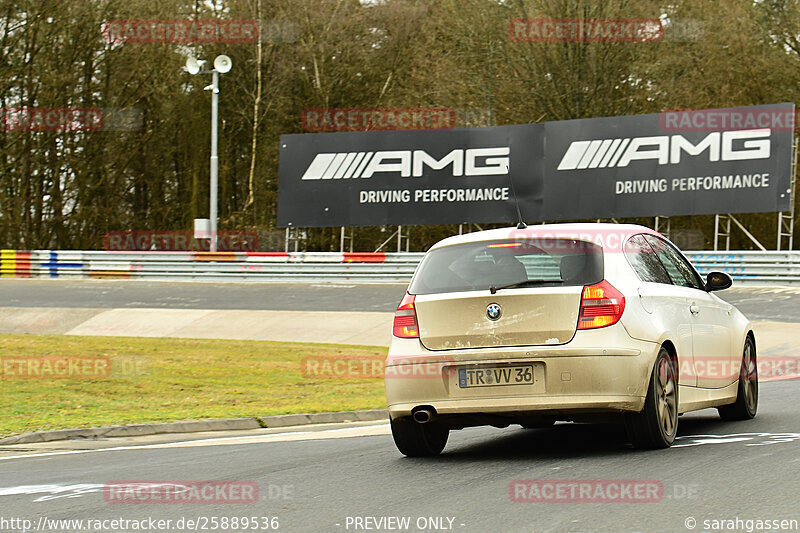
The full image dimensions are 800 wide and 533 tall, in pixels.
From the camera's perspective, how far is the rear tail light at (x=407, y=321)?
302 inches

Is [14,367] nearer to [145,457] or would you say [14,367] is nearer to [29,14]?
[145,457]

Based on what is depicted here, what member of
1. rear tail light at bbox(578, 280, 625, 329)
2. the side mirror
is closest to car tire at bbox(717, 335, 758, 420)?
the side mirror

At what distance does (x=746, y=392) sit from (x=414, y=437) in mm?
3192

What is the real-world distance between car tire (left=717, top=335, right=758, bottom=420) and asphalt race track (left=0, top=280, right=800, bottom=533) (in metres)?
0.13

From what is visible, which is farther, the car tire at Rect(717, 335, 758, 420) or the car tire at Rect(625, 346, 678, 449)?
the car tire at Rect(717, 335, 758, 420)

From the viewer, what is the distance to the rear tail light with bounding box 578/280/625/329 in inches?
287

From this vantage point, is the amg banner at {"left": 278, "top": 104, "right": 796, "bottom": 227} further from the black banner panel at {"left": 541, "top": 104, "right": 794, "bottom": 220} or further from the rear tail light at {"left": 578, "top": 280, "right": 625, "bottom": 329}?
the rear tail light at {"left": 578, "top": 280, "right": 625, "bottom": 329}

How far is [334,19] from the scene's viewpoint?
40.4 meters

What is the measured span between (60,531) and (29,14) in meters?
34.5

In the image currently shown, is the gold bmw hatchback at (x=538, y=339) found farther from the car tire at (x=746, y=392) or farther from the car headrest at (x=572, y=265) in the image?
the car tire at (x=746, y=392)

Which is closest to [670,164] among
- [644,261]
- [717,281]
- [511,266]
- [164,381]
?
[164,381]

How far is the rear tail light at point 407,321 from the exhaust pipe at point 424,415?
52 cm

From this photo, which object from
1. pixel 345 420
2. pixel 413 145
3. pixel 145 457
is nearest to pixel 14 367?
pixel 345 420

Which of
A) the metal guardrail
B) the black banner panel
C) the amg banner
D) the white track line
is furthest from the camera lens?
the metal guardrail
